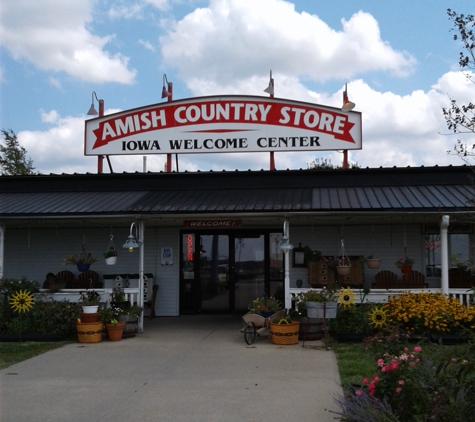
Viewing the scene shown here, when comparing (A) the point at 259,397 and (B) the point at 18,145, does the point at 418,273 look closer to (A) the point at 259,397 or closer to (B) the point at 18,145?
(A) the point at 259,397

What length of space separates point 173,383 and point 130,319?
429cm

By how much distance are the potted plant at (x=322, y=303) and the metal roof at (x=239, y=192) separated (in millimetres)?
1701

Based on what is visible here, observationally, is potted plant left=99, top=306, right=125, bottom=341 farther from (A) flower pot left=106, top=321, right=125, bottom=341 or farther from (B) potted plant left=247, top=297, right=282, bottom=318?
(B) potted plant left=247, top=297, right=282, bottom=318

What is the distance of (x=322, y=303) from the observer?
11031 millimetres

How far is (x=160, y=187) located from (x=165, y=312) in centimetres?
341

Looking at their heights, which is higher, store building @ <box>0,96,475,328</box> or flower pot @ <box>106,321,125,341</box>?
store building @ <box>0,96,475,328</box>

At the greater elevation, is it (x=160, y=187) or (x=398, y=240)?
(x=160, y=187)

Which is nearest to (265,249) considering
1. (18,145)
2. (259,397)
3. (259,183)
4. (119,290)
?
(259,183)

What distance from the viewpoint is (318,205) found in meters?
12.0

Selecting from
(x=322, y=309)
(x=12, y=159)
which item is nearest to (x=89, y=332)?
(x=322, y=309)

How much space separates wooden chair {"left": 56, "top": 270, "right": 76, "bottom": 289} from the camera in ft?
48.8

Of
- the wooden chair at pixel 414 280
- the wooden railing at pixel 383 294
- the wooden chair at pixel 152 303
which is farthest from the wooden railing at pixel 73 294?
the wooden chair at pixel 414 280

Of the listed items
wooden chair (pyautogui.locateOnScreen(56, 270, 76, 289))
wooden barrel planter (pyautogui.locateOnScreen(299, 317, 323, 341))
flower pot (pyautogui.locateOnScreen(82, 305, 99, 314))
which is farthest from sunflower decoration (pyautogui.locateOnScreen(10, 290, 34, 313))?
wooden barrel planter (pyautogui.locateOnScreen(299, 317, 323, 341))

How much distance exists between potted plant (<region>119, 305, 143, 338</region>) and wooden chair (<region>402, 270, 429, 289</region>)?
6407 millimetres
